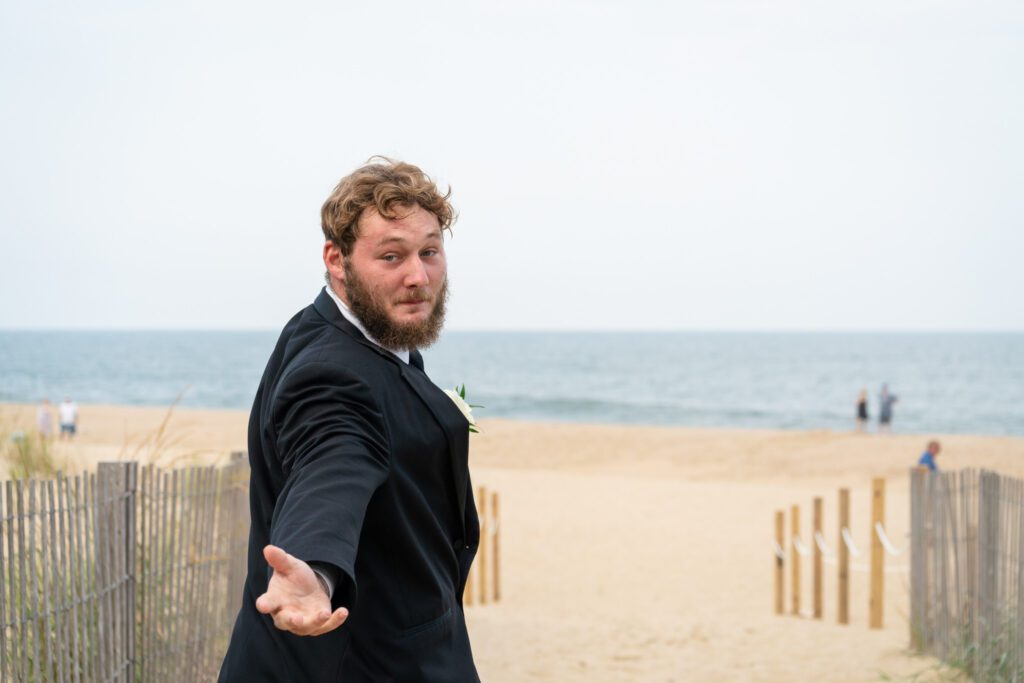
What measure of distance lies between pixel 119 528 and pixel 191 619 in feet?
3.18

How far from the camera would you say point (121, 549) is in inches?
189

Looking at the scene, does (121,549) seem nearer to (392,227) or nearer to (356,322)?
(356,322)

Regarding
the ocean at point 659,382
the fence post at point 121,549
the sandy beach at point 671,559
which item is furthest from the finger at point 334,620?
the ocean at point 659,382

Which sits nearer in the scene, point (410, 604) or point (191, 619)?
point (410, 604)

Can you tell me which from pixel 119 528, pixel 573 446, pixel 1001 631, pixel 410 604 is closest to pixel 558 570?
pixel 1001 631

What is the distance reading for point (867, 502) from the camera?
18.5 m

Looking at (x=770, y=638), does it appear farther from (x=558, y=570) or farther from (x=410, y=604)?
(x=410, y=604)

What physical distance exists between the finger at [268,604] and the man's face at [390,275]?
0.73 m

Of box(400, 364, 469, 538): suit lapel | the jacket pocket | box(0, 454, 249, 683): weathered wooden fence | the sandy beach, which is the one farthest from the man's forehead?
box(0, 454, 249, 683): weathered wooden fence

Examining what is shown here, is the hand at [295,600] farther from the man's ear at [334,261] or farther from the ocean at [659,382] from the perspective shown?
the ocean at [659,382]

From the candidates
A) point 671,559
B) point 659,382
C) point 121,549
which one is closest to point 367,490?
point 121,549

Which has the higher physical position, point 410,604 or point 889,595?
point 410,604

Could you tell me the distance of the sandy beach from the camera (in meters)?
8.30

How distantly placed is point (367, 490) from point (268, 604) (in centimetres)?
32
